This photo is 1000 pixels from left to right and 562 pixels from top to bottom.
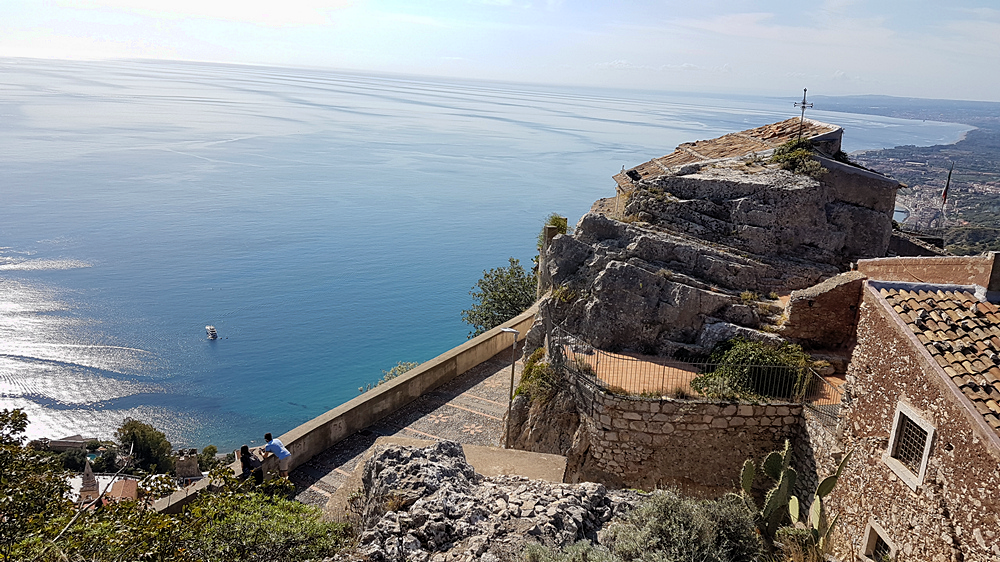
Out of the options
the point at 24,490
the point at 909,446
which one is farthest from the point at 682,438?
the point at 24,490

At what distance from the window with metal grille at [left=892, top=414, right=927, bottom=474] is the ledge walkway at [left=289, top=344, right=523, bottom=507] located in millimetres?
7444

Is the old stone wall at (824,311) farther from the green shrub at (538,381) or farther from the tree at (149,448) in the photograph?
the tree at (149,448)

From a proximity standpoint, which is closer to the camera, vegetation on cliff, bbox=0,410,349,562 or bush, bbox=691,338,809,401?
vegetation on cliff, bbox=0,410,349,562

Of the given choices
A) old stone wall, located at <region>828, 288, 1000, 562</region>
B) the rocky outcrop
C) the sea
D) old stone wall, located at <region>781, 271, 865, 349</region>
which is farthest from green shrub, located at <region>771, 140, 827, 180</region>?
the sea

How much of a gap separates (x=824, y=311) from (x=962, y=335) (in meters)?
4.38

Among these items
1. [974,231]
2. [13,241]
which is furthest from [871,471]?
[13,241]

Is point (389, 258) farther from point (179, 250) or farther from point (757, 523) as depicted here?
point (757, 523)

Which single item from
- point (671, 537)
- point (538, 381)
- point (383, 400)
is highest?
point (671, 537)

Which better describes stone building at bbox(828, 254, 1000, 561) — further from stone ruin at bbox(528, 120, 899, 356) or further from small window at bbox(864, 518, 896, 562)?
stone ruin at bbox(528, 120, 899, 356)

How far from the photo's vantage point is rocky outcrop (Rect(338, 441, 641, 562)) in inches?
276

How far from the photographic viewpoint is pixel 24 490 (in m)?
6.73

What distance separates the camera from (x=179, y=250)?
81.0 m

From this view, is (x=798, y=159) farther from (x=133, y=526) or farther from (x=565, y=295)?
(x=133, y=526)

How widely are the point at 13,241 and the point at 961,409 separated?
10037 cm
